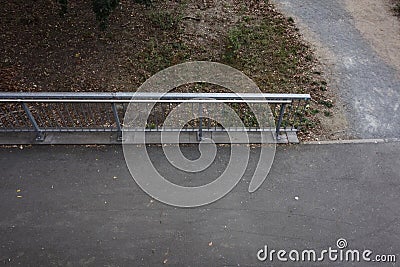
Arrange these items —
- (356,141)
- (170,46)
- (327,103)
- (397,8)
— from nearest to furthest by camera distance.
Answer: (356,141) → (327,103) → (170,46) → (397,8)

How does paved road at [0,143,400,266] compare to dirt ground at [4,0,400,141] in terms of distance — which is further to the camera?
dirt ground at [4,0,400,141]

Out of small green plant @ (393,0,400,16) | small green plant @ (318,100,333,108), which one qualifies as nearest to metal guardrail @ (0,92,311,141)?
small green plant @ (318,100,333,108)

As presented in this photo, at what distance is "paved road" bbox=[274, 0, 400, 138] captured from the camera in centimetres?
688

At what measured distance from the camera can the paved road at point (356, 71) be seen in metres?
6.88

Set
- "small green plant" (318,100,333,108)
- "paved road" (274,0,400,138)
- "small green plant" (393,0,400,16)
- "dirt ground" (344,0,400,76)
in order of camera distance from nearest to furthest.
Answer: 1. "paved road" (274,0,400,138)
2. "small green plant" (318,100,333,108)
3. "dirt ground" (344,0,400,76)
4. "small green plant" (393,0,400,16)

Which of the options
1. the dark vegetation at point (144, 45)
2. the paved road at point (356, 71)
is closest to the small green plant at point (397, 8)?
the paved road at point (356, 71)

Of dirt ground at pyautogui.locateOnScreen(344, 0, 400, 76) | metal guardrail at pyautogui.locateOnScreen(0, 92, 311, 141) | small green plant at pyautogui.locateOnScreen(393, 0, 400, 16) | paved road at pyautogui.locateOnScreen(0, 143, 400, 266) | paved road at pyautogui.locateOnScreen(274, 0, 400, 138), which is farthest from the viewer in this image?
small green plant at pyautogui.locateOnScreen(393, 0, 400, 16)

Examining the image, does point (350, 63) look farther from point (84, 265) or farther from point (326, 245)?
point (84, 265)

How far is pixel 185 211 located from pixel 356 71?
5.12 m

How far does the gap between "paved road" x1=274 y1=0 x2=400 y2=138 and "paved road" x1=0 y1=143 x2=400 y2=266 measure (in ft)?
2.70

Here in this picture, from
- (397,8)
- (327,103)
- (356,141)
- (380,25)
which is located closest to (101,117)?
(327,103)

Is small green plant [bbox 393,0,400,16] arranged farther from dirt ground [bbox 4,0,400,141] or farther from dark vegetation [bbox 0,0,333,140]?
dark vegetation [bbox 0,0,333,140]

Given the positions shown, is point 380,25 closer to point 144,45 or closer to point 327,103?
point 327,103

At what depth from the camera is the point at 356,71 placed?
8125 mm
